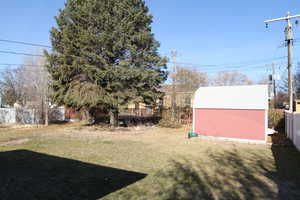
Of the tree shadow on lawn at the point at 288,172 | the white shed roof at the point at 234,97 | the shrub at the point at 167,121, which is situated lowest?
the tree shadow on lawn at the point at 288,172

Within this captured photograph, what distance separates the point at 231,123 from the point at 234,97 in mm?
1538

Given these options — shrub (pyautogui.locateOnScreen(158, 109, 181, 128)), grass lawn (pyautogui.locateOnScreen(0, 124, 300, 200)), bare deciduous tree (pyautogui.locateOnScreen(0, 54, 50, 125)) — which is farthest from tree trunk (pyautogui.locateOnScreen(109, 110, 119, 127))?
grass lawn (pyautogui.locateOnScreen(0, 124, 300, 200))

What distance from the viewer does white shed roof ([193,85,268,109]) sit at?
1148cm

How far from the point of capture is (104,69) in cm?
1598

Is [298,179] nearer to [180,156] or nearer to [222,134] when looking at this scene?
[180,156]

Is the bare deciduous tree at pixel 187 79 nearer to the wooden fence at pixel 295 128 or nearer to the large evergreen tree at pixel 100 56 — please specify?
the large evergreen tree at pixel 100 56

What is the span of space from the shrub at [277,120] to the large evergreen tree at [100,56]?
9096 millimetres

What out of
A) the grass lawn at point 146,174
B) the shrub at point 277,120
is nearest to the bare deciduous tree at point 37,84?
the grass lawn at point 146,174

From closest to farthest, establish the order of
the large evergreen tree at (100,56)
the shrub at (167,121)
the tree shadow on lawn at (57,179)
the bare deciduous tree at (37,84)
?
the tree shadow on lawn at (57,179) < the large evergreen tree at (100,56) < the shrub at (167,121) < the bare deciduous tree at (37,84)

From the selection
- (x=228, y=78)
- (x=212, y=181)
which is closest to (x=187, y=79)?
(x=228, y=78)

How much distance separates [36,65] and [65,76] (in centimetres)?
651

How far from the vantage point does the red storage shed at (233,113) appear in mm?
11344

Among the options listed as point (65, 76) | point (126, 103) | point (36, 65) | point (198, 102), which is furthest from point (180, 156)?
point (36, 65)

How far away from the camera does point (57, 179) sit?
5.07m
